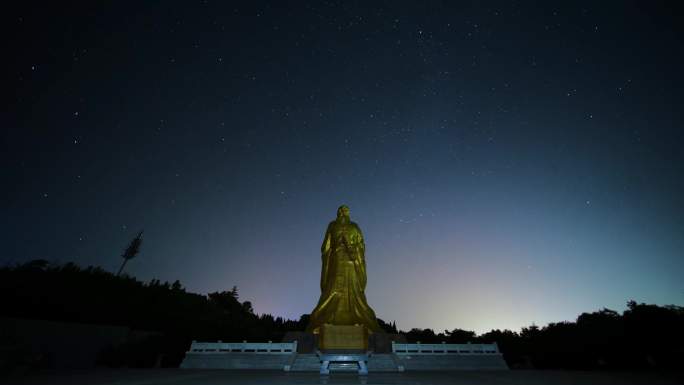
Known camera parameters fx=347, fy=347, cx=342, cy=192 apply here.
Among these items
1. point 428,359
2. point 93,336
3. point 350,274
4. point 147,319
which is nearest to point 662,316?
point 428,359

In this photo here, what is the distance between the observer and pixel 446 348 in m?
15.3

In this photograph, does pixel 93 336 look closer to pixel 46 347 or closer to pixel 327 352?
pixel 46 347

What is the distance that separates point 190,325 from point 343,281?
18182 mm

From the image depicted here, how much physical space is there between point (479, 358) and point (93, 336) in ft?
71.8

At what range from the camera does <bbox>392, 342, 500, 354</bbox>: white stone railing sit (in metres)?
15.2

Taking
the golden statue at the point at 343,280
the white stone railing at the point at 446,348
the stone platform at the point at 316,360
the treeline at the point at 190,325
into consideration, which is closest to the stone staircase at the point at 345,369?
the stone platform at the point at 316,360

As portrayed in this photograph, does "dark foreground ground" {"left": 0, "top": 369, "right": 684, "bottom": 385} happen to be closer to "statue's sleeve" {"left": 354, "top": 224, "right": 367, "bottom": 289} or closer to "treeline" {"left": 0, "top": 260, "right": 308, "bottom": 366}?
"treeline" {"left": 0, "top": 260, "right": 308, "bottom": 366}

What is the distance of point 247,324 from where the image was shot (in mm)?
38312

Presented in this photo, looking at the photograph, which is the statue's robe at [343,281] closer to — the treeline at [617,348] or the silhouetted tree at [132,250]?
the treeline at [617,348]

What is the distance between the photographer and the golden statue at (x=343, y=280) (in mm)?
18047

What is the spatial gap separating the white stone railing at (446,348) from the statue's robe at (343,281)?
8.23ft

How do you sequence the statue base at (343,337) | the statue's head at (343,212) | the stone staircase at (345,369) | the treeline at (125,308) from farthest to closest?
1. the statue's head at (343,212)
2. the treeline at (125,308)
3. the statue base at (343,337)
4. the stone staircase at (345,369)

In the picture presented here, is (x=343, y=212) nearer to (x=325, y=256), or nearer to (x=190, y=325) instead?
(x=325, y=256)

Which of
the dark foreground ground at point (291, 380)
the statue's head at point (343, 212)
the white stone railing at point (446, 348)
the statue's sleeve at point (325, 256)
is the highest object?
the statue's head at point (343, 212)
